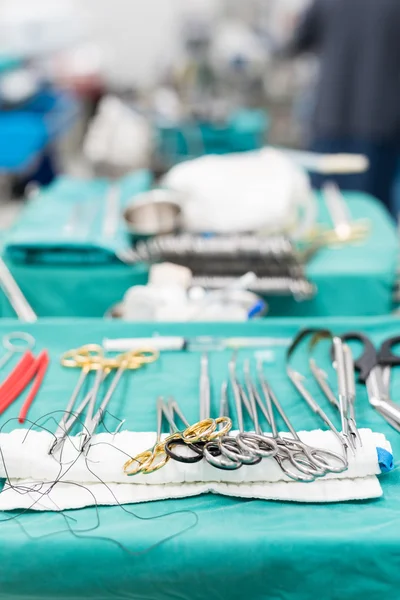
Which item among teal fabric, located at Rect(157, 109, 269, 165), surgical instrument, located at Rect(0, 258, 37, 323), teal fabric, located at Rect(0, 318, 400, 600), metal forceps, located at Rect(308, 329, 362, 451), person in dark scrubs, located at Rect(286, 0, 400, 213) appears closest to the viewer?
teal fabric, located at Rect(0, 318, 400, 600)

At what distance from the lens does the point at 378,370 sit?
95 cm

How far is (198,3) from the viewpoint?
4469 millimetres

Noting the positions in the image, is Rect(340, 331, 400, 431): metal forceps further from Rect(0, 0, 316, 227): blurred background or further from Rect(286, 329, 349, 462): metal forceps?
Rect(0, 0, 316, 227): blurred background

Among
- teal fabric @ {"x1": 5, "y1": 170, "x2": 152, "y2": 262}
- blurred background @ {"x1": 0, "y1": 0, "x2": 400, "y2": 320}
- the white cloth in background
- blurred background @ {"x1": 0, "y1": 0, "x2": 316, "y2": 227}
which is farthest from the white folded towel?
blurred background @ {"x1": 0, "y1": 0, "x2": 316, "y2": 227}

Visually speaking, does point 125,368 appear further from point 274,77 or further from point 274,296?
point 274,77

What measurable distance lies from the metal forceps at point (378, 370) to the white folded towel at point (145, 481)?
121 mm

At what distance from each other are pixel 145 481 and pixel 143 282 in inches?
28.2

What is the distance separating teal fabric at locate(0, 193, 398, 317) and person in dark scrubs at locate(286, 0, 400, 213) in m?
1.38

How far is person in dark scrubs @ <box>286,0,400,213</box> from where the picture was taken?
2.42 meters

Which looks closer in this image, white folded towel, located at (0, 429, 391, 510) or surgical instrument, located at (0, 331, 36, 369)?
white folded towel, located at (0, 429, 391, 510)

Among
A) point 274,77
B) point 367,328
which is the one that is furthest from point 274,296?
point 274,77

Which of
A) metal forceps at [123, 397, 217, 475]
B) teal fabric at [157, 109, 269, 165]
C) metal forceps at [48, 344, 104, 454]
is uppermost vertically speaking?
metal forceps at [123, 397, 217, 475]

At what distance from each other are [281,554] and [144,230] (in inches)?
36.3

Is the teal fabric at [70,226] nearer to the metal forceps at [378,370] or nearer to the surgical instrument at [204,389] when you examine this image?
the surgical instrument at [204,389]
